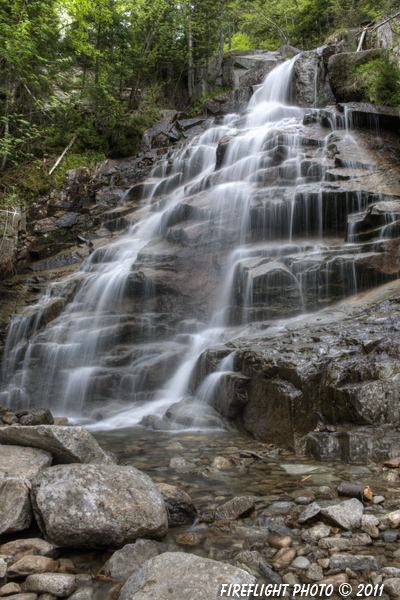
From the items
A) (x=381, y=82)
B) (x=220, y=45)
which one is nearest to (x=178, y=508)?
(x=381, y=82)

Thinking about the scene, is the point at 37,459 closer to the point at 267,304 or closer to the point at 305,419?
the point at 305,419

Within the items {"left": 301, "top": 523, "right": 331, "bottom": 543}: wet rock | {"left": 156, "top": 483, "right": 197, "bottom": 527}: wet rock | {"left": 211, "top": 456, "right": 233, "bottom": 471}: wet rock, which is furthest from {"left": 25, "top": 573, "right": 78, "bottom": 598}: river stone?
{"left": 211, "top": 456, "right": 233, "bottom": 471}: wet rock

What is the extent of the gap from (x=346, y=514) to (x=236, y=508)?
2.70 ft

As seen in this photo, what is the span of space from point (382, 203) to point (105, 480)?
29.0 ft

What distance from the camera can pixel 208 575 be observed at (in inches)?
77.9

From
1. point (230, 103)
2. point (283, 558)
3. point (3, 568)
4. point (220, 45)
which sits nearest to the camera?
point (3, 568)

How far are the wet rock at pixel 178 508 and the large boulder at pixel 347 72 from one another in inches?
673

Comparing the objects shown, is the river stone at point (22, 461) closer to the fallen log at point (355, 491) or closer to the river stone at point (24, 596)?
the river stone at point (24, 596)

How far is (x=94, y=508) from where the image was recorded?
101 inches

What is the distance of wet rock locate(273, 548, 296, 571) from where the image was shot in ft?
7.64

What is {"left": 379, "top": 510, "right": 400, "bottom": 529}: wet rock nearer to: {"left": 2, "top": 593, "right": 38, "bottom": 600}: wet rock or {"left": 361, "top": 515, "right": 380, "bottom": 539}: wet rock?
{"left": 361, "top": 515, "right": 380, "bottom": 539}: wet rock

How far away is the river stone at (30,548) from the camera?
243 cm

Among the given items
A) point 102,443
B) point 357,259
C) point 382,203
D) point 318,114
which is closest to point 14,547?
point 102,443

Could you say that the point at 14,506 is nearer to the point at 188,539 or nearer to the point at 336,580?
the point at 188,539
